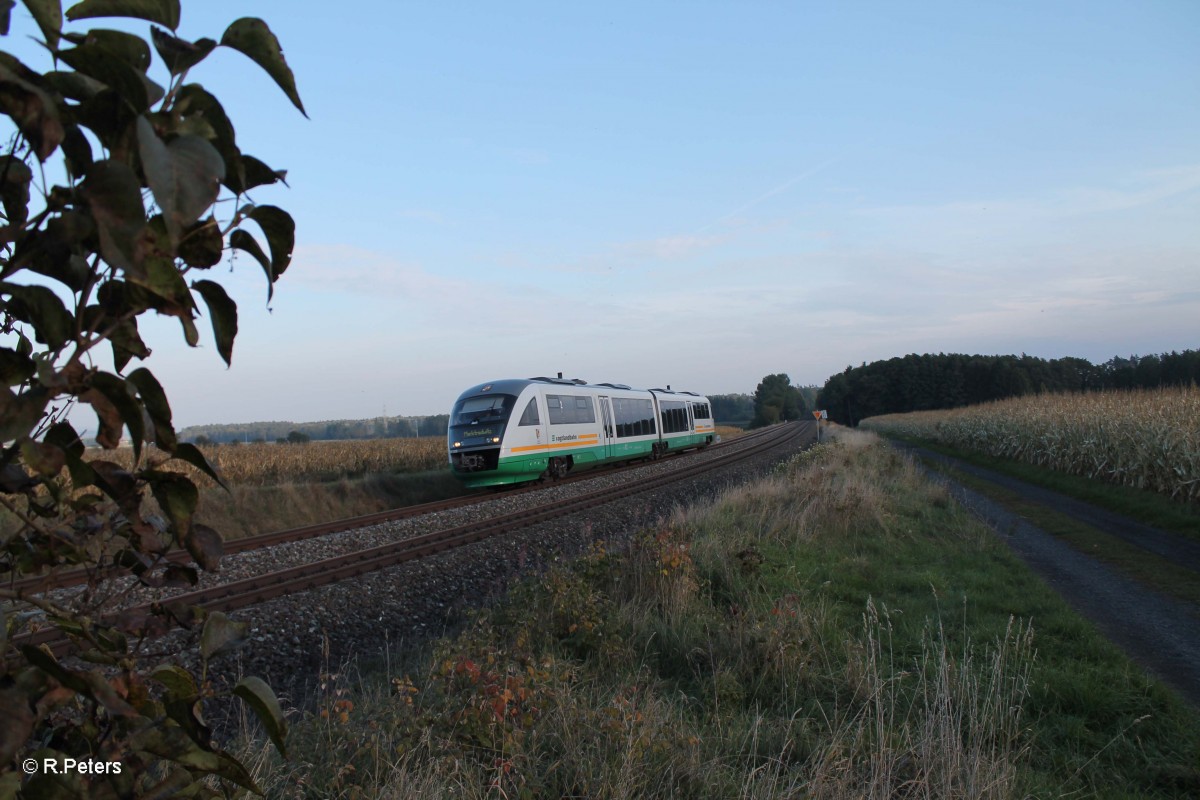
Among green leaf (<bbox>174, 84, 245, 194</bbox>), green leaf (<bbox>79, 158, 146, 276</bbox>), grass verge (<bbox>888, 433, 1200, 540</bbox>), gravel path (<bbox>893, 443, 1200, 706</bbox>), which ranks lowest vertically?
grass verge (<bbox>888, 433, 1200, 540</bbox>)

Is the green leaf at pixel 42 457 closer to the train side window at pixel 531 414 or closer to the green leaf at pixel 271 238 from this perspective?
the green leaf at pixel 271 238

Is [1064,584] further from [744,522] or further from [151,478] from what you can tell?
[151,478]

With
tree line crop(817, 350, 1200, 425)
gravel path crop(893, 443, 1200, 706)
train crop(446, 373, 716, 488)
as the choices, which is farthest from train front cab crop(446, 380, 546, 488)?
tree line crop(817, 350, 1200, 425)

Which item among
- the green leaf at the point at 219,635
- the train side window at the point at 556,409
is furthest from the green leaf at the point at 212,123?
the train side window at the point at 556,409

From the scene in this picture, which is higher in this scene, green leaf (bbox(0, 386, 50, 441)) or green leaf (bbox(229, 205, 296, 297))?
green leaf (bbox(229, 205, 296, 297))

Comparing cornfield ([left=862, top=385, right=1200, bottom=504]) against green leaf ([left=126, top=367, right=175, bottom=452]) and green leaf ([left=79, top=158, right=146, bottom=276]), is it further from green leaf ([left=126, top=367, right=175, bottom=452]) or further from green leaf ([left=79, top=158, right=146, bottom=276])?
green leaf ([left=79, top=158, right=146, bottom=276])

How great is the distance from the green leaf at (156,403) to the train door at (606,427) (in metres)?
24.6

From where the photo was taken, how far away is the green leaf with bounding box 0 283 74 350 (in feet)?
2.98

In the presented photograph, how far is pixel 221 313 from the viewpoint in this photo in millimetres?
1061

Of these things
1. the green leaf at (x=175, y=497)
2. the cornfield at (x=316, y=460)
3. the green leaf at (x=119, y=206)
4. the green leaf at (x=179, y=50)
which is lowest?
the cornfield at (x=316, y=460)

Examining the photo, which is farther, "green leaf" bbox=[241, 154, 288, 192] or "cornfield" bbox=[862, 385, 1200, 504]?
"cornfield" bbox=[862, 385, 1200, 504]

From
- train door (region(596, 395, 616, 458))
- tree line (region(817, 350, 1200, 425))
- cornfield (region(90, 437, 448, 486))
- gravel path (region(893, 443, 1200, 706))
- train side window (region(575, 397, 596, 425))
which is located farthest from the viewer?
tree line (region(817, 350, 1200, 425))

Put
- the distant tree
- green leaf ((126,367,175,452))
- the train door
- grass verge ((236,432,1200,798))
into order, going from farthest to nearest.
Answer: the distant tree, the train door, grass verge ((236,432,1200,798)), green leaf ((126,367,175,452))

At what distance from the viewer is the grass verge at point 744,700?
366 cm
